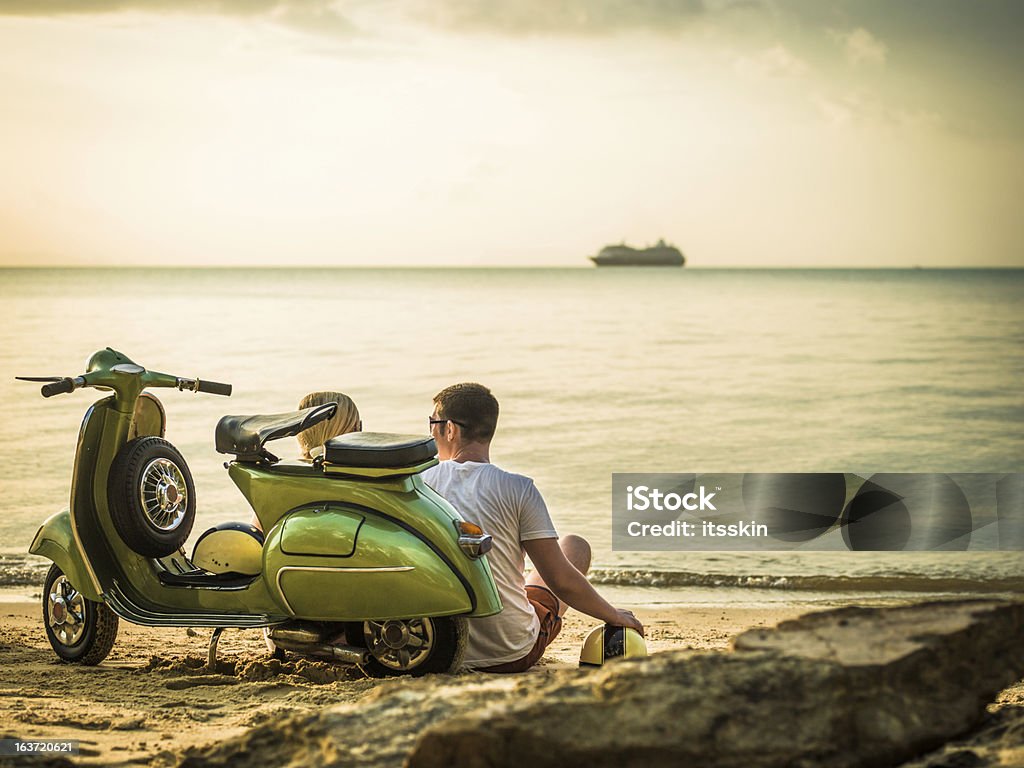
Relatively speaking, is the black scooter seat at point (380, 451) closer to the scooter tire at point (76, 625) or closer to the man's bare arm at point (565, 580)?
the man's bare arm at point (565, 580)

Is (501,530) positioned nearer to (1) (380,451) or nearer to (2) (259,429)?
(1) (380,451)

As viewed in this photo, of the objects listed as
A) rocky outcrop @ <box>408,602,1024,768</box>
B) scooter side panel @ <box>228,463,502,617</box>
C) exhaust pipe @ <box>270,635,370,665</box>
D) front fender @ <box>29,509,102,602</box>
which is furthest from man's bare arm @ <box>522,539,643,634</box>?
front fender @ <box>29,509,102,602</box>

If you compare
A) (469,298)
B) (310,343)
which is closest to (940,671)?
(310,343)

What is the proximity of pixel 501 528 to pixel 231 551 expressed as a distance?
3.28ft

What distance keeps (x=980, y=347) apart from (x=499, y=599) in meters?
28.2

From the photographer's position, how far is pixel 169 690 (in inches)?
153

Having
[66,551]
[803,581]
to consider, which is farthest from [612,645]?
[803,581]

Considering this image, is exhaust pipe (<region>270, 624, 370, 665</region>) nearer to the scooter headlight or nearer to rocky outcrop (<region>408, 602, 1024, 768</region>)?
the scooter headlight

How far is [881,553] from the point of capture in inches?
330

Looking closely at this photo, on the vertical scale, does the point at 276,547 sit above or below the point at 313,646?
above

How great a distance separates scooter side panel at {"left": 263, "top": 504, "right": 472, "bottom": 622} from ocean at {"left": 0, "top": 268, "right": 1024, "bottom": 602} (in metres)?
3.69

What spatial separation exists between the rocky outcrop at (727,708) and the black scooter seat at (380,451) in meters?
1.18

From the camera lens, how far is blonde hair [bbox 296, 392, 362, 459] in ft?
14.3

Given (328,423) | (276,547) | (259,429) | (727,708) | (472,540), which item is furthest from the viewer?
(328,423)
